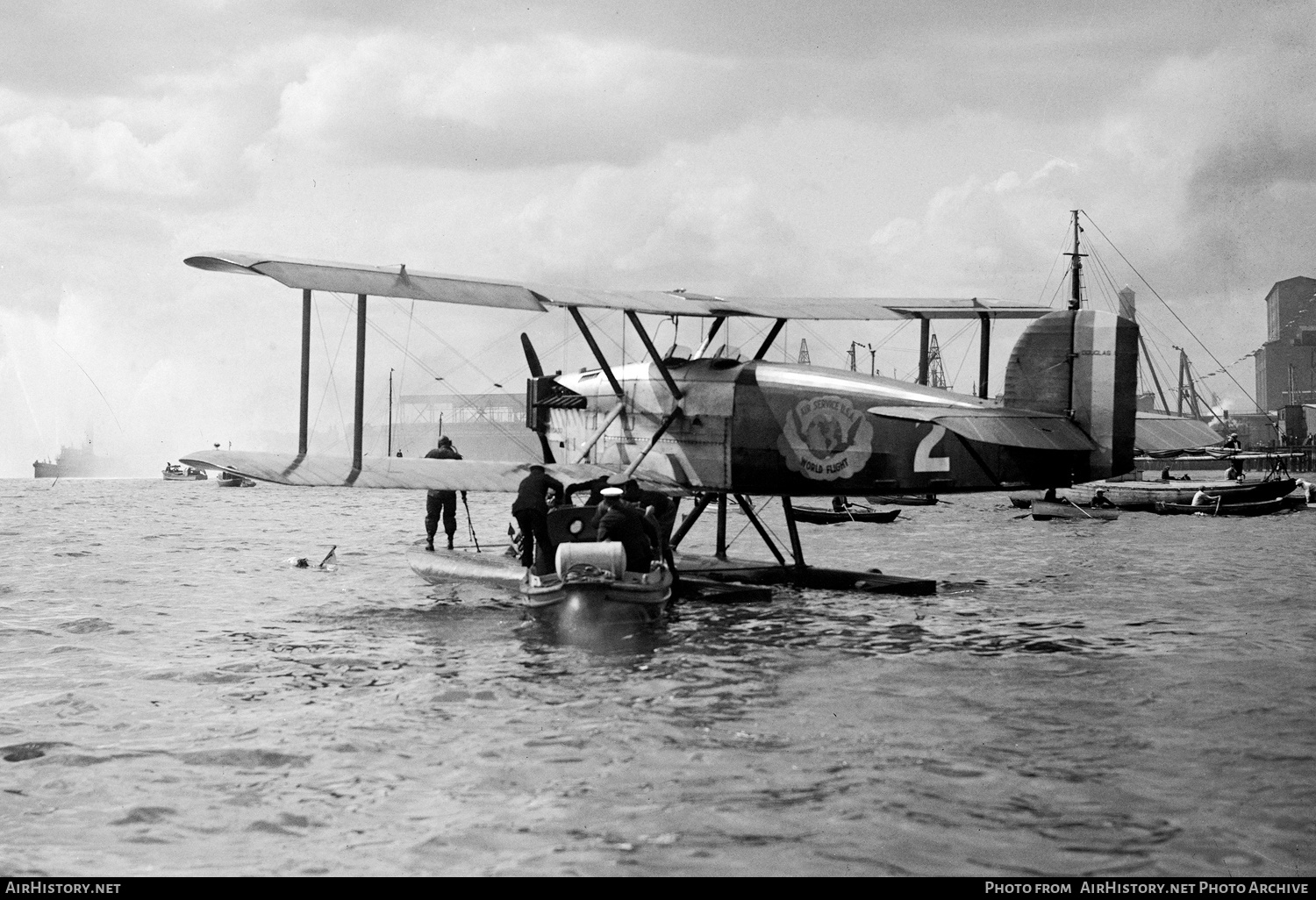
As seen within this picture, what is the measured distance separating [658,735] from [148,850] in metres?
3.75

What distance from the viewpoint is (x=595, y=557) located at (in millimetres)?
13289

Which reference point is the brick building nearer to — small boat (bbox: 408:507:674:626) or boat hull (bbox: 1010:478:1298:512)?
boat hull (bbox: 1010:478:1298:512)

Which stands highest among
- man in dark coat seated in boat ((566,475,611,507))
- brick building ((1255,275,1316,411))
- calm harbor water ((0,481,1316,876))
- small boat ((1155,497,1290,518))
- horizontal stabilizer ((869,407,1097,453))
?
brick building ((1255,275,1316,411))

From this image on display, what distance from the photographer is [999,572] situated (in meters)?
23.4

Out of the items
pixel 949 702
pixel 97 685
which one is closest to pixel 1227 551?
pixel 949 702

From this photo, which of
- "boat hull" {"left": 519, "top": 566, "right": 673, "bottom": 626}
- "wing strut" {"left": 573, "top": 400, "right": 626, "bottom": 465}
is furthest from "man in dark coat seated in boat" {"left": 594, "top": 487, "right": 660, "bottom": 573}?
"wing strut" {"left": 573, "top": 400, "right": 626, "bottom": 465}

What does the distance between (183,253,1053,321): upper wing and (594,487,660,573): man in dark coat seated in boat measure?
4.45 m

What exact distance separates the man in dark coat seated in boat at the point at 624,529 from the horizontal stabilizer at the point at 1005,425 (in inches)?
174

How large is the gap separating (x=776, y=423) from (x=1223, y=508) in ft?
121

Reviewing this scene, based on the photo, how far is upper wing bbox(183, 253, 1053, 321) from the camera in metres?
15.9

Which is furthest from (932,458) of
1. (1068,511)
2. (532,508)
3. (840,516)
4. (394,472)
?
(1068,511)

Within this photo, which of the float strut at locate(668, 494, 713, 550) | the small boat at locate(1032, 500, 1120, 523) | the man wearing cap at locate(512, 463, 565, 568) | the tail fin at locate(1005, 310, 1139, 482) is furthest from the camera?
the small boat at locate(1032, 500, 1120, 523)

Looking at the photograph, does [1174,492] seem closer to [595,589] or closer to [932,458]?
[932,458]

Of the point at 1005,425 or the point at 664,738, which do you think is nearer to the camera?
the point at 664,738
